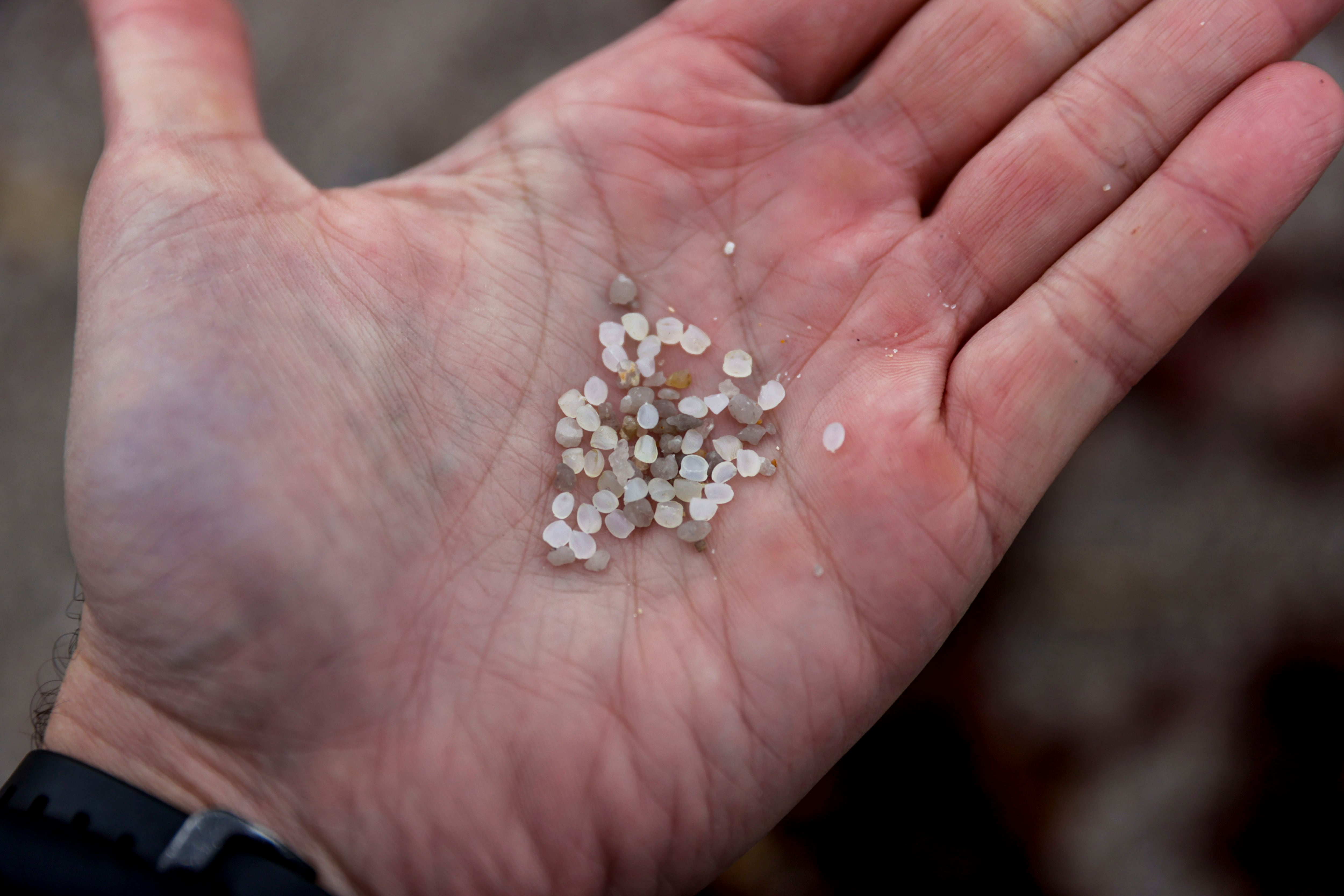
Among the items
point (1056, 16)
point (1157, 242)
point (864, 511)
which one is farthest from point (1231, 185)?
point (864, 511)

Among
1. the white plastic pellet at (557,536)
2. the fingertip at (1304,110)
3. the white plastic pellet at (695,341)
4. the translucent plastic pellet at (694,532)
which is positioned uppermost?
the fingertip at (1304,110)

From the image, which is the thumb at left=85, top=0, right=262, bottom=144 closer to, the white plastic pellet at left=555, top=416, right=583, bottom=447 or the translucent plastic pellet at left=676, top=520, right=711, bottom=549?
the white plastic pellet at left=555, top=416, right=583, bottom=447

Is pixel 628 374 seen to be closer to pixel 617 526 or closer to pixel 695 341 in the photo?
pixel 695 341

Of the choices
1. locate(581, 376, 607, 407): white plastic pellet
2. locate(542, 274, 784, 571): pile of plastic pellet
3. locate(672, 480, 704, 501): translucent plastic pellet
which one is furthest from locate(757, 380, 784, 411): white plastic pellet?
locate(581, 376, 607, 407): white plastic pellet


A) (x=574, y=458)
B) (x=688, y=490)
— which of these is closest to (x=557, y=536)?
(x=574, y=458)

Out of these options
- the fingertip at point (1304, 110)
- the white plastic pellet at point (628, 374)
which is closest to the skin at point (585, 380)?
the fingertip at point (1304, 110)

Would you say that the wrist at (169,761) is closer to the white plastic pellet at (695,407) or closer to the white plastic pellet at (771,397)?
the white plastic pellet at (695,407)

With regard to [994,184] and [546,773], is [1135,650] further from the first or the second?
[546,773]
